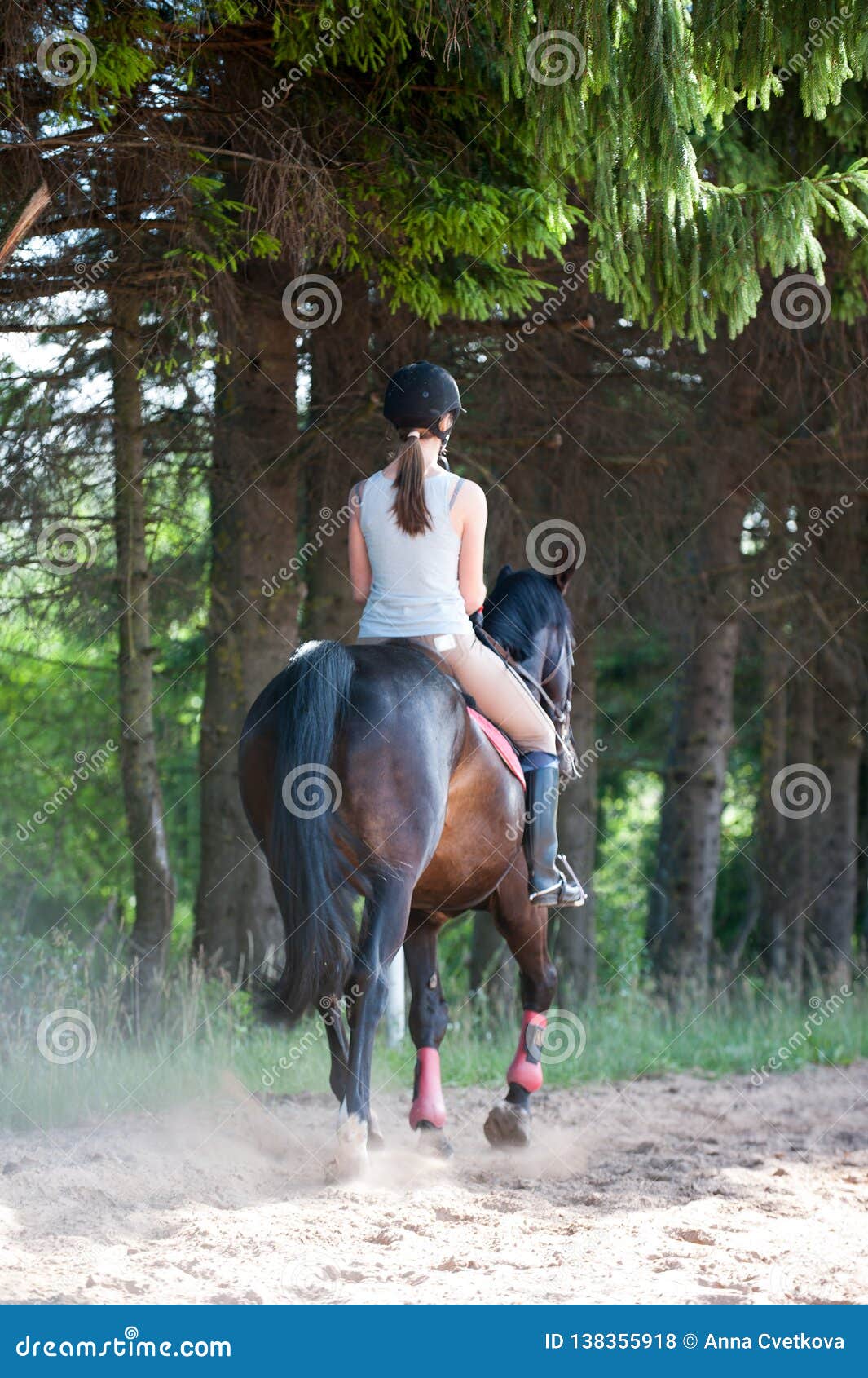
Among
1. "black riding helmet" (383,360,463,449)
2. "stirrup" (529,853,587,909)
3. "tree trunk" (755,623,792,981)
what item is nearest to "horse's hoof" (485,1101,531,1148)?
"stirrup" (529,853,587,909)

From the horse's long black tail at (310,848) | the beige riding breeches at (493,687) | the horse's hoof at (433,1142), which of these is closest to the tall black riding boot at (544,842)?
the beige riding breeches at (493,687)

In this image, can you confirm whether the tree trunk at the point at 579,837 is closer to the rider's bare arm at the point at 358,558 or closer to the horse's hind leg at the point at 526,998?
the horse's hind leg at the point at 526,998

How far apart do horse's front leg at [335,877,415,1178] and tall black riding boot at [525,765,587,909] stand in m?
1.15

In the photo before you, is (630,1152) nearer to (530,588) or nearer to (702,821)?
(530,588)

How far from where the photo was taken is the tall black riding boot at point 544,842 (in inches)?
239

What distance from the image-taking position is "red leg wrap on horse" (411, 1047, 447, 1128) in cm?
589

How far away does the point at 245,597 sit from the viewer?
876 cm

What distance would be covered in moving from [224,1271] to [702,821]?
30.1 ft

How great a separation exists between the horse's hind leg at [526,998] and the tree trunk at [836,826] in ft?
28.5

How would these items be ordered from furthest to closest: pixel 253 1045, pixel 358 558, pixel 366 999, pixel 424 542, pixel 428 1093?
1. pixel 253 1045
2. pixel 428 1093
3. pixel 358 558
4. pixel 424 542
5. pixel 366 999

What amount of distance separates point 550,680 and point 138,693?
9.05ft

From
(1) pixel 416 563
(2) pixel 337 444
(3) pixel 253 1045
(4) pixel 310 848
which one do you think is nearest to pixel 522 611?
(1) pixel 416 563

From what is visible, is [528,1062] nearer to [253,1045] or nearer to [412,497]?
[253,1045]

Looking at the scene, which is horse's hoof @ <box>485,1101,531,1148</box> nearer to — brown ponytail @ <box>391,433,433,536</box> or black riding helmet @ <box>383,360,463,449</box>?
brown ponytail @ <box>391,433,433,536</box>
